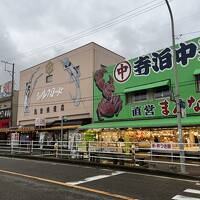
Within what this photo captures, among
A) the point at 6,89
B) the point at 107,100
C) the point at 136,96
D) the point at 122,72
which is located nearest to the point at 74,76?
the point at 107,100

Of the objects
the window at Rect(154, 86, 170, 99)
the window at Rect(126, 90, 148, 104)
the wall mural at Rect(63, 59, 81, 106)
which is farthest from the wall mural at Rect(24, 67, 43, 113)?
the window at Rect(154, 86, 170, 99)

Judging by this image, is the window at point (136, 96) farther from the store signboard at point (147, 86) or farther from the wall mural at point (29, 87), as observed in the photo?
the wall mural at point (29, 87)

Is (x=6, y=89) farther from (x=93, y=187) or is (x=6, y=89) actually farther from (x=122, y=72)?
(x=93, y=187)

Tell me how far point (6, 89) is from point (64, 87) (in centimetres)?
1612

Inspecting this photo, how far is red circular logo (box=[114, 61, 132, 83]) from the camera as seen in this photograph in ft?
86.6

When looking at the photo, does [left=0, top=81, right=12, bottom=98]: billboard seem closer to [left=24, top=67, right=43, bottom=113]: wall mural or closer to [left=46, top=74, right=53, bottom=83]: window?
[left=24, top=67, right=43, bottom=113]: wall mural

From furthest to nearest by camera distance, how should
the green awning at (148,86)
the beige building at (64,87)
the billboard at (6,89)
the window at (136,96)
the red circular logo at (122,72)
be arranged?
the billboard at (6,89), the beige building at (64,87), the red circular logo at (122,72), the window at (136,96), the green awning at (148,86)

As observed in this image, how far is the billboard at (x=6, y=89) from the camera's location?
148ft

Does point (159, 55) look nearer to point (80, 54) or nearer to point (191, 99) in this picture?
point (191, 99)

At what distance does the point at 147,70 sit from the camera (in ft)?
81.1

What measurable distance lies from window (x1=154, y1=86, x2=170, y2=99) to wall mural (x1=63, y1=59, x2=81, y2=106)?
32.4ft

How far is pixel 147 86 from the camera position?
79.4 ft

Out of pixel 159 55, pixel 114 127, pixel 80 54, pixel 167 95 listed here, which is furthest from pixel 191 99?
pixel 80 54

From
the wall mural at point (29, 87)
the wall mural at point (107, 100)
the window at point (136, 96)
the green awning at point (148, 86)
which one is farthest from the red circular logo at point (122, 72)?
the wall mural at point (29, 87)
